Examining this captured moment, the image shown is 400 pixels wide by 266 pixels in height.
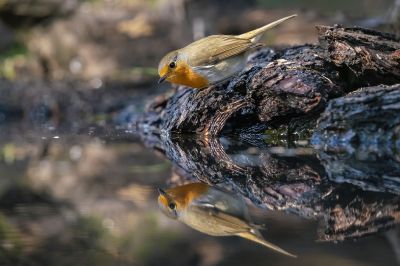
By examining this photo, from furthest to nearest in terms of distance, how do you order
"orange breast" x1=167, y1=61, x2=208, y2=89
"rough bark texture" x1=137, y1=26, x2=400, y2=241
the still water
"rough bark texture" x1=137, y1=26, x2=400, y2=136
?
1. "orange breast" x1=167, y1=61, x2=208, y2=89
2. "rough bark texture" x1=137, y1=26, x2=400, y2=136
3. "rough bark texture" x1=137, y1=26, x2=400, y2=241
4. the still water

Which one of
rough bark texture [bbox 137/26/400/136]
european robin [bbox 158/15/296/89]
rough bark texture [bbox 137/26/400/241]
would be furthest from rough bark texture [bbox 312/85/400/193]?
european robin [bbox 158/15/296/89]

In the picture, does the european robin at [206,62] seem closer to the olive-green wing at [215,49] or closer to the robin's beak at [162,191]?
the olive-green wing at [215,49]

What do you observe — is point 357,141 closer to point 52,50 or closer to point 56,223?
point 56,223

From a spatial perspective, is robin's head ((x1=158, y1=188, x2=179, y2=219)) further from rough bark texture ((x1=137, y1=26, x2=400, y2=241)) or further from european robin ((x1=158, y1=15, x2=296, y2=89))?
european robin ((x1=158, y1=15, x2=296, y2=89))

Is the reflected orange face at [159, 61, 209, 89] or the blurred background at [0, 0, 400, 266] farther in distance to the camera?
the reflected orange face at [159, 61, 209, 89]

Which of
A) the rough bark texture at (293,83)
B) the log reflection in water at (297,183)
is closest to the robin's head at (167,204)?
the log reflection in water at (297,183)

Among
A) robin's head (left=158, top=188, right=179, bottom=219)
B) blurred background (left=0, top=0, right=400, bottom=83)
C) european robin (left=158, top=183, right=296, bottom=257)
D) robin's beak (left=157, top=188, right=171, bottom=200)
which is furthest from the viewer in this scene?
blurred background (left=0, top=0, right=400, bottom=83)

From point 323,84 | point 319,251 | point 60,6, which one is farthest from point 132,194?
point 60,6
